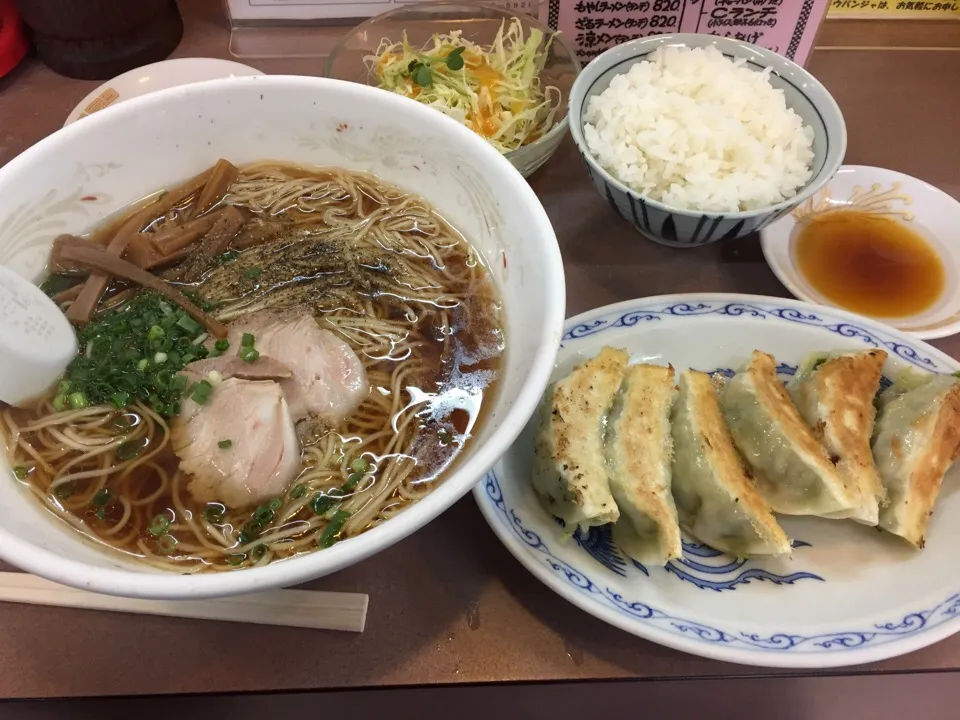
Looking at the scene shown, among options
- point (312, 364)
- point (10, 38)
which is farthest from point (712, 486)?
point (10, 38)

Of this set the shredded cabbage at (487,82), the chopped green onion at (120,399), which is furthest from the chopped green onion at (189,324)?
the shredded cabbage at (487,82)

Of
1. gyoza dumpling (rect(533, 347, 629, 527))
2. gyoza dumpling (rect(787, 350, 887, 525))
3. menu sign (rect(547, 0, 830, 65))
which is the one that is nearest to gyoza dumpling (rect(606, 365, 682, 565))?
gyoza dumpling (rect(533, 347, 629, 527))

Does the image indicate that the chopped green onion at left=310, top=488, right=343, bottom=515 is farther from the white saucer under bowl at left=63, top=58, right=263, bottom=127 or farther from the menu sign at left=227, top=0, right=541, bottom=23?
the menu sign at left=227, top=0, right=541, bottom=23

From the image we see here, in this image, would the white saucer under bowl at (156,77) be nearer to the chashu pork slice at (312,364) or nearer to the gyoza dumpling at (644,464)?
the chashu pork slice at (312,364)

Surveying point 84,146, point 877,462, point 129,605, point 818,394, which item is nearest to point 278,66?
point 84,146

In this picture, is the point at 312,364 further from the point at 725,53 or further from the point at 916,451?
the point at 725,53

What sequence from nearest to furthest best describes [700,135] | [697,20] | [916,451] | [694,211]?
[916,451] → [694,211] → [700,135] → [697,20]
